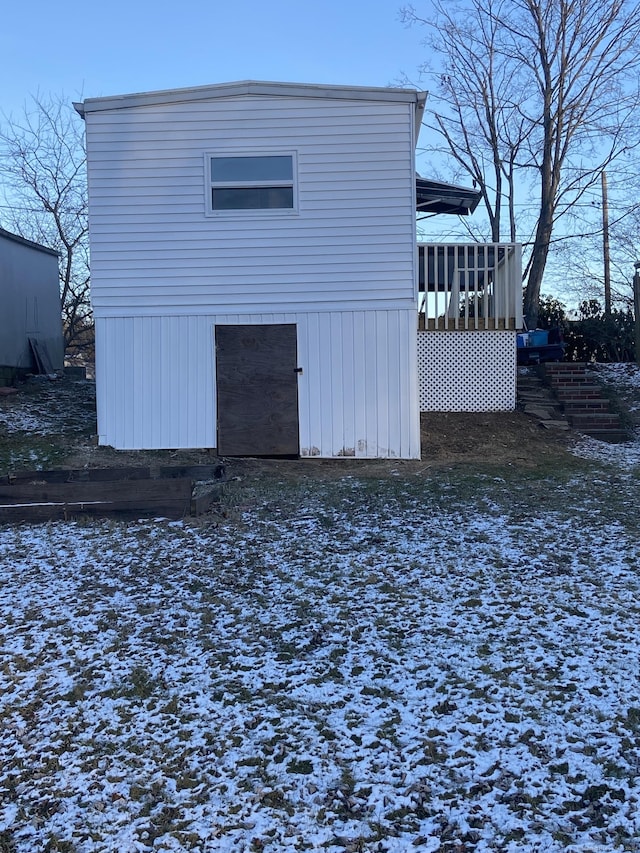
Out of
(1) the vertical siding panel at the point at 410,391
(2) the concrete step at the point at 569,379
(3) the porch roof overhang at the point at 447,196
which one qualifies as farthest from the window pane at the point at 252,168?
(2) the concrete step at the point at 569,379

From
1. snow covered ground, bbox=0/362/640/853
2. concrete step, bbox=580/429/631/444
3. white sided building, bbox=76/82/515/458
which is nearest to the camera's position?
snow covered ground, bbox=0/362/640/853

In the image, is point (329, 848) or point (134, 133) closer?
point (329, 848)

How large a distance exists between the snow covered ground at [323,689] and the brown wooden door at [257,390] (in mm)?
3219

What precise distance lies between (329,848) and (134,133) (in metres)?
8.73

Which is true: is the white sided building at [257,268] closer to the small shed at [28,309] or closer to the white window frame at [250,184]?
the white window frame at [250,184]

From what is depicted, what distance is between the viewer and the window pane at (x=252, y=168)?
29.6ft

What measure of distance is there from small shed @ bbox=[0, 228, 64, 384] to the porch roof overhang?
8068 mm

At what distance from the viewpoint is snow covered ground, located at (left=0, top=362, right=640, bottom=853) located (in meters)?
2.67

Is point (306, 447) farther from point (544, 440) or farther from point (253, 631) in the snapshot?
point (253, 631)

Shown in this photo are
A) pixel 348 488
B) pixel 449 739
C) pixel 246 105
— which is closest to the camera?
pixel 449 739

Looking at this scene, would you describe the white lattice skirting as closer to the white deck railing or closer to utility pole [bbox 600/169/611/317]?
the white deck railing

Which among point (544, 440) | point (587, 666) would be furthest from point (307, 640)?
point (544, 440)

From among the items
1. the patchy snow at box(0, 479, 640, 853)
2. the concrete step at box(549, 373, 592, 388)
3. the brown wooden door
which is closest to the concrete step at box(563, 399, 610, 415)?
the concrete step at box(549, 373, 592, 388)

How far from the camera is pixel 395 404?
9188 millimetres
